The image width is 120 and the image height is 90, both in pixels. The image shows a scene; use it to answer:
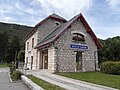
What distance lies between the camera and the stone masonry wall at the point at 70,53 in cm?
1962

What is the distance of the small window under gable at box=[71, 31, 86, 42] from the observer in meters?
21.3

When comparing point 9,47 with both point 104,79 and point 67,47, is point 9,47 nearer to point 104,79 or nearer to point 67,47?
point 67,47

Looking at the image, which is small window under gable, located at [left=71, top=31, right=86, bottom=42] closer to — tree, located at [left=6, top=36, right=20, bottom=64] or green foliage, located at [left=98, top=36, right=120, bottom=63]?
green foliage, located at [left=98, top=36, right=120, bottom=63]

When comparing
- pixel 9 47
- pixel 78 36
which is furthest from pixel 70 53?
pixel 9 47

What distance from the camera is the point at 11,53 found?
2371 inches

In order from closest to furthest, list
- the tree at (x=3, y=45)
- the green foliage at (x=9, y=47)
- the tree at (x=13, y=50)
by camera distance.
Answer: the tree at (x=13, y=50) < the green foliage at (x=9, y=47) < the tree at (x=3, y=45)

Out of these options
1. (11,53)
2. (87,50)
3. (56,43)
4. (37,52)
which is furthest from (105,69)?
(11,53)

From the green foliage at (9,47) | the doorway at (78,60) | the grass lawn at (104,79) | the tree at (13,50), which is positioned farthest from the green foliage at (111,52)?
the tree at (13,50)

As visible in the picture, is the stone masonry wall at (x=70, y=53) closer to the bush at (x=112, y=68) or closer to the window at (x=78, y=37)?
the window at (x=78, y=37)

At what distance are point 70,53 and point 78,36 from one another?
260 centimetres

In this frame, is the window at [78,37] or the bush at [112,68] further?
the window at [78,37]

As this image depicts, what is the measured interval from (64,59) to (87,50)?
347cm

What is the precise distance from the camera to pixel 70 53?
66.6ft

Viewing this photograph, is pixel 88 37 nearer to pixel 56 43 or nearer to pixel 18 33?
pixel 56 43
